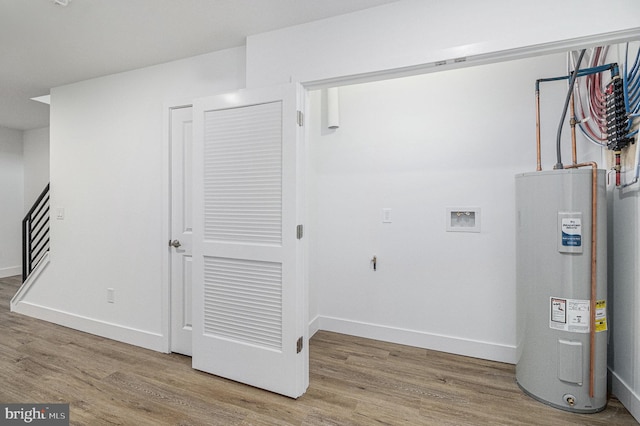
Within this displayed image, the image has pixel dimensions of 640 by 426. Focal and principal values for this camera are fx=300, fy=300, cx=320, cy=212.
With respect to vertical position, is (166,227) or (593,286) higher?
(166,227)

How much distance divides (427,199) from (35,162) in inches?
254

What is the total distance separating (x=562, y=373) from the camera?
1.81 m

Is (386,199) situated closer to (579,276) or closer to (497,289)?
(497,289)

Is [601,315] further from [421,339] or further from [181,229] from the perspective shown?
[181,229]

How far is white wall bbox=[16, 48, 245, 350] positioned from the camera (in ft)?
8.46

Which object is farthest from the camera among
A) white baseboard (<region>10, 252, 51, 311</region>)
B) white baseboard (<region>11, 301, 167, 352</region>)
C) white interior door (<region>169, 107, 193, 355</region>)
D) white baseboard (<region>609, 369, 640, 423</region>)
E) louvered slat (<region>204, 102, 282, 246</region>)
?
A: white baseboard (<region>10, 252, 51, 311</region>)

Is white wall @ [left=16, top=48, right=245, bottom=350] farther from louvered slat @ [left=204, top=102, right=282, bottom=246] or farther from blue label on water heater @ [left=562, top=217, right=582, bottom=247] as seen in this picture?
blue label on water heater @ [left=562, top=217, right=582, bottom=247]

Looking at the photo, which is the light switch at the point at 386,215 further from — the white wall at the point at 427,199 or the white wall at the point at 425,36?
the white wall at the point at 425,36

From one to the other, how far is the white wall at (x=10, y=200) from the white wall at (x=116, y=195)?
280 centimetres

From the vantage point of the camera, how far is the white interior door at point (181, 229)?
2504mm

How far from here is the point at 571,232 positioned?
1.78 m

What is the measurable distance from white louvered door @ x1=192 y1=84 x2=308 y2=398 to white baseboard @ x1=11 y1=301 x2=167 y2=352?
0.64 m

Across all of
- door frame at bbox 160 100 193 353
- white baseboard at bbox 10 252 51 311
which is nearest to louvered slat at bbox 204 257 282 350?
door frame at bbox 160 100 193 353

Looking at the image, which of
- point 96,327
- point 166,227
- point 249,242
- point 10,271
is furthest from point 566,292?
point 10,271
